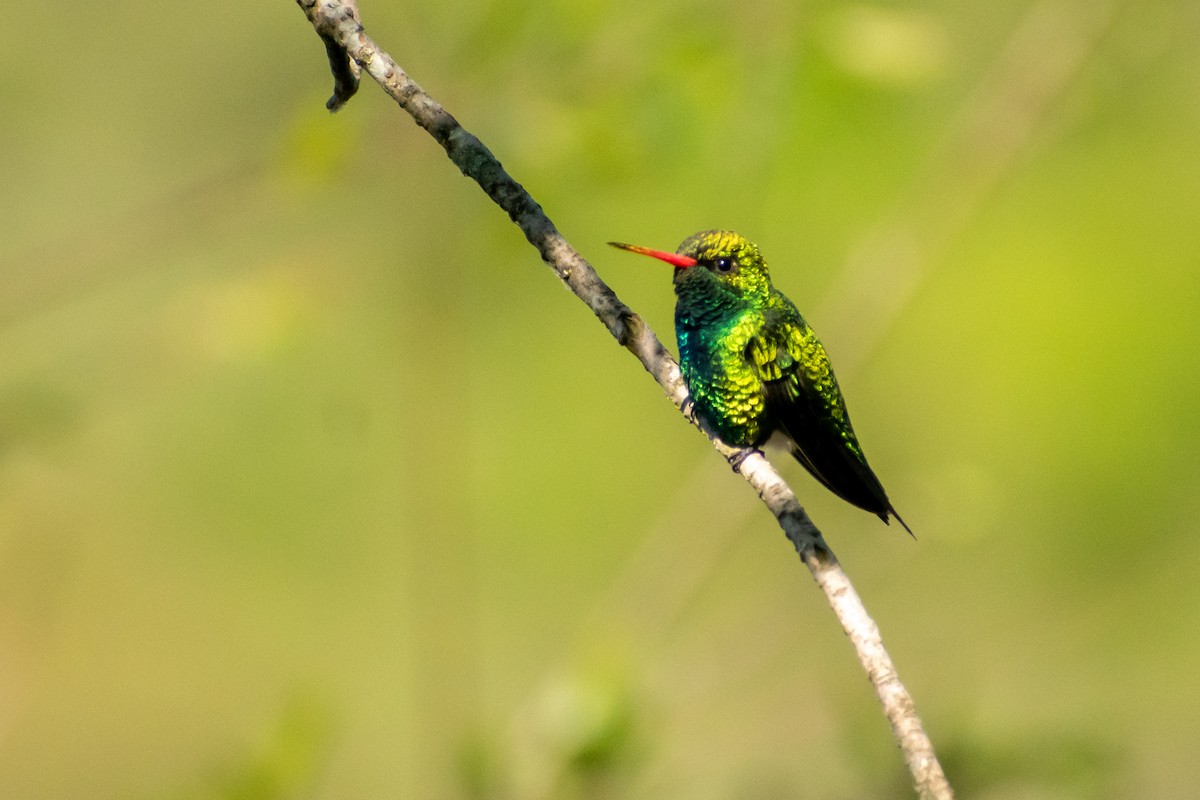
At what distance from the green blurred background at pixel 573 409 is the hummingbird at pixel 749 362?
0.32 m

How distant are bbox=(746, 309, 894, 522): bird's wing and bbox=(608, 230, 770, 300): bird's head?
14cm

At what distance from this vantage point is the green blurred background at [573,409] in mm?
4148

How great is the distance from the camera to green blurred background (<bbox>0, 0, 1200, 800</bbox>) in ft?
13.6

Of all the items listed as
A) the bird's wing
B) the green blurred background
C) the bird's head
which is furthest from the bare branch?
the bird's head

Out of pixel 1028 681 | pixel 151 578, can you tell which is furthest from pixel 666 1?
pixel 151 578

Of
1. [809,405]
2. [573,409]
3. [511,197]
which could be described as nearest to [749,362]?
[809,405]

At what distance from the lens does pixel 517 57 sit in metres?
4.09

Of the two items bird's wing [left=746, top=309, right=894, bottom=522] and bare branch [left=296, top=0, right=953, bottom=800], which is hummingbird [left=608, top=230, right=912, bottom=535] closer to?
bird's wing [left=746, top=309, right=894, bottom=522]

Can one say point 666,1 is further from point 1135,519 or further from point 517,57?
point 1135,519

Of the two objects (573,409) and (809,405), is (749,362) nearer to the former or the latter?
(809,405)

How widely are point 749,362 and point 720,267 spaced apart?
317mm

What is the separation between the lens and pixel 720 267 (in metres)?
4.16

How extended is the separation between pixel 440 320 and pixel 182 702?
26.6 feet

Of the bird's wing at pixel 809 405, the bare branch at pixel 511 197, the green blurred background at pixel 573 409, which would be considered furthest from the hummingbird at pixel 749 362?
the bare branch at pixel 511 197
